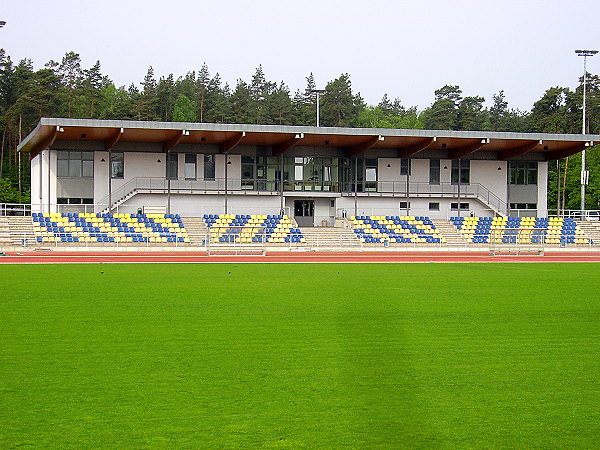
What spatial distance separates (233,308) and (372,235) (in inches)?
1089

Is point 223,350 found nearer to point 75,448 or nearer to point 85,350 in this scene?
point 85,350

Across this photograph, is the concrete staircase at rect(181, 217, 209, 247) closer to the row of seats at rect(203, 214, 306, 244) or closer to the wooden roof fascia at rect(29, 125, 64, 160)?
the row of seats at rect(203, 214, 306, 244)

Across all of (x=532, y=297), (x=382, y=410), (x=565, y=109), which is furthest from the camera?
(x=565, y=109)

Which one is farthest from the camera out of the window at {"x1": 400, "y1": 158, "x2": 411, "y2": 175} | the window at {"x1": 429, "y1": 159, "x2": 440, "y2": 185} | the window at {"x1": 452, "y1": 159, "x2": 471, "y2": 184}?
the window at {"x1": 452, "y1": 159, "x2": 471, "y2": 184}

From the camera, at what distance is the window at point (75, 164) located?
42281 mm

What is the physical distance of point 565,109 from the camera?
77875mm

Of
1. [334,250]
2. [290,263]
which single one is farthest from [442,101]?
[290,263]

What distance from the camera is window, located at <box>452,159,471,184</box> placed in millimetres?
47562

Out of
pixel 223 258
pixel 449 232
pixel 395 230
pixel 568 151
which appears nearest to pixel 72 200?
pixel 223 258

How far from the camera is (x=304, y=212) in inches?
1822

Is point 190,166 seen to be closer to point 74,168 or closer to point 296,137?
point 74,168

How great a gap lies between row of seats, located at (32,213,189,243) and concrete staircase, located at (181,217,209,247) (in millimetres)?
411

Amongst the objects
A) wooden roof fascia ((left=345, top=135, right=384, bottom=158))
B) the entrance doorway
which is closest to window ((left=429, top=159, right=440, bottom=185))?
wooden roof fascia ((left=345, top=135, right=384, bottom=158))

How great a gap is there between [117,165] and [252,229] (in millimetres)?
11387
